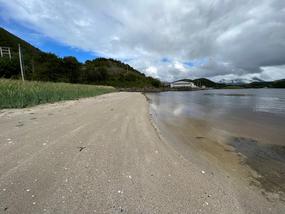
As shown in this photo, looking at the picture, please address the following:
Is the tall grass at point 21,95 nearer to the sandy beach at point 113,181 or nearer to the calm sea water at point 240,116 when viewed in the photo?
the sandy beach at point 113,181

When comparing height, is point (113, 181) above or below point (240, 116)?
above

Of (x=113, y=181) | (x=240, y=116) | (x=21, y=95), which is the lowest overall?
(x=240, y=116)

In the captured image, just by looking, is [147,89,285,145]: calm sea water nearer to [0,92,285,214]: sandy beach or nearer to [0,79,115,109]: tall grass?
[0,92,285,214]: sandy beach

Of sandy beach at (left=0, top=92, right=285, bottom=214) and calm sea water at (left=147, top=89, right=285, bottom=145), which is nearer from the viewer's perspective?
sandy beach at (left=0, top=92, right=285, bottom=214)

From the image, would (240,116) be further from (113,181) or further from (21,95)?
(21,95)

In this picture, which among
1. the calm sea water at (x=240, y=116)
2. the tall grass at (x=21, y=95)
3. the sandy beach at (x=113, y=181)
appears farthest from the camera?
the tall grass at (x=21, y=95)

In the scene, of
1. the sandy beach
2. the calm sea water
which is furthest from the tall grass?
the calm sea water

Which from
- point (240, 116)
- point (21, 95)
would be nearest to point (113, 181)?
point (21, 95)

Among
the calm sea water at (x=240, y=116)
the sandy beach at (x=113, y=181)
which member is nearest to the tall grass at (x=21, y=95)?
the sandy beach at (x=113, y=181)

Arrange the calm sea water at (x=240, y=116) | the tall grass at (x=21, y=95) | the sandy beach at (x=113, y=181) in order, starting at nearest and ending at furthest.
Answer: the sandy beach at (x=113, y=181)
the calm sea water at (x=240, y=116)
the tall grass at (x=21, y=95)

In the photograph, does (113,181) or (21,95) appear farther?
(21,95)

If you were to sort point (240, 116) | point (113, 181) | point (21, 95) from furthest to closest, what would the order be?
point (240, 116) → point (21, 95) → point (113, 181)

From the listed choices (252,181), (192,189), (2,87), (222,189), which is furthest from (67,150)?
(2,87)

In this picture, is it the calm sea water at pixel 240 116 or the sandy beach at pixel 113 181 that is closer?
the sandy beach at pixel 113 181
